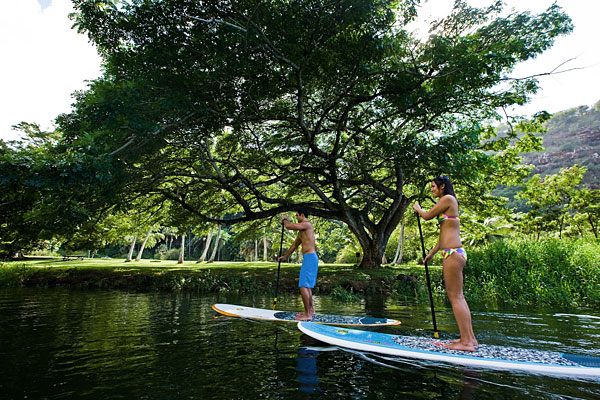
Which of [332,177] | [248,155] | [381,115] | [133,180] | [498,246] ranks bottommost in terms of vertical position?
[498,246]

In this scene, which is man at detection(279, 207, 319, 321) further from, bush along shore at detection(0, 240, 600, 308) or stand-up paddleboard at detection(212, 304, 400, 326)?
bush along shore at detection(0, 240, 600, 308)

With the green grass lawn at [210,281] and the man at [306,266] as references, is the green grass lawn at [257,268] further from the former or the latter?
the man at [306,266]

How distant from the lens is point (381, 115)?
→ 13.2m

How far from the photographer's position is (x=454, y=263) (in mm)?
4395

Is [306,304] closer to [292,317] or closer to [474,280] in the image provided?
[292,317]

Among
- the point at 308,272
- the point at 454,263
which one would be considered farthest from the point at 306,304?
the point at 454,263

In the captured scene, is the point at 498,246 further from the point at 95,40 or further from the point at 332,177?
the point at 95,40

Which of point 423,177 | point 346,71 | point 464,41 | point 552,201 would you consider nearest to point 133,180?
point 346,71

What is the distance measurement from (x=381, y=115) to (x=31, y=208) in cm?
1337

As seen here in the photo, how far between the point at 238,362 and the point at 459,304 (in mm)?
2985

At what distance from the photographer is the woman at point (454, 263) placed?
4.32 metres

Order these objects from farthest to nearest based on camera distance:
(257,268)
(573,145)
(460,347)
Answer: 1. (573,145)
2. (257,268)
3. (460,347)

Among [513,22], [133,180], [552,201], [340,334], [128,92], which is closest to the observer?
[340,334]

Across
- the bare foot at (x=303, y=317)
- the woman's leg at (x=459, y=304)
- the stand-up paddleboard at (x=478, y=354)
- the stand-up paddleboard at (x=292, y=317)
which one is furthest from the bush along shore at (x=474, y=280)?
the woman's leg at (x=459, y=304)
